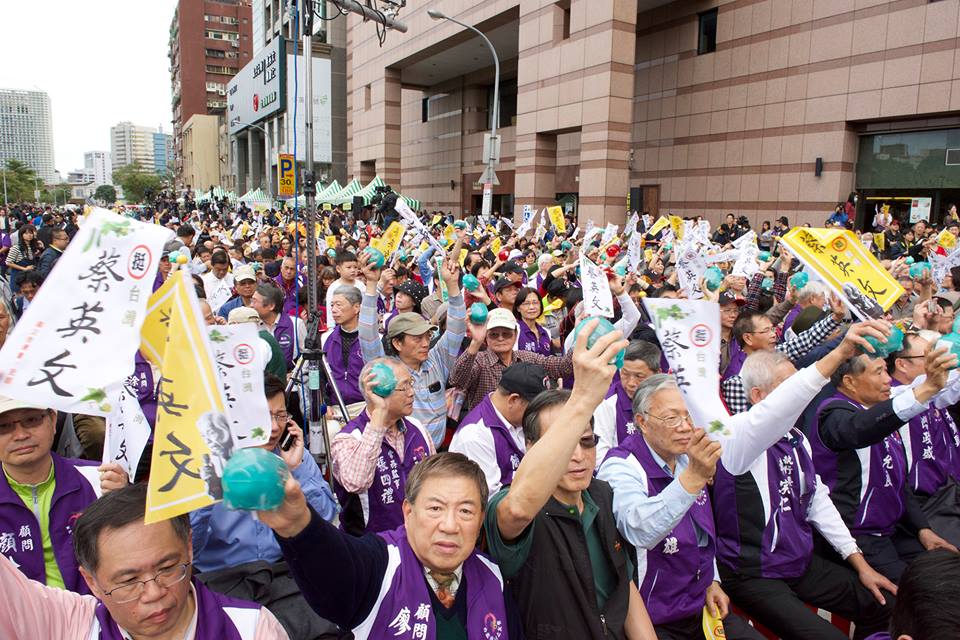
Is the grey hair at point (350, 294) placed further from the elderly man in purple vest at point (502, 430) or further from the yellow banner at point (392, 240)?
the yellow banner at point (392, 240)

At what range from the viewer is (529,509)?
74.7 inches

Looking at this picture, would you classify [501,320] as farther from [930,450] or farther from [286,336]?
[930,450]

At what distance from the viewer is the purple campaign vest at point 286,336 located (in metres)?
5.83

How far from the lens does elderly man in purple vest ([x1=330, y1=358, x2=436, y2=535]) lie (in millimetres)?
2785

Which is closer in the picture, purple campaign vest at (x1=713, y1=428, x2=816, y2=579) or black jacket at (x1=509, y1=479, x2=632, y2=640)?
black jacket at (x1=509, y1=479, x2=632, y2=640)

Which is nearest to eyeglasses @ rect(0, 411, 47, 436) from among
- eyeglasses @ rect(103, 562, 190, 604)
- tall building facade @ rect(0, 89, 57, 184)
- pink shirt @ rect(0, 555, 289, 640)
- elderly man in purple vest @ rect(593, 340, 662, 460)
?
pink shirt @ rect(0, 555, 289, 640)

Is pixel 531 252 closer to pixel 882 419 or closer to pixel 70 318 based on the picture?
pixel 882 419

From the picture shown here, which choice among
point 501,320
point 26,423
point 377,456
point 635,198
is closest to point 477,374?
point 501,320

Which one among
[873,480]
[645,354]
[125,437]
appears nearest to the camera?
[125,437]

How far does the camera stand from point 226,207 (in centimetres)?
4184

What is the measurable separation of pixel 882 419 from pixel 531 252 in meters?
9.02

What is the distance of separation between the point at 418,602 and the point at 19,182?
303 ft

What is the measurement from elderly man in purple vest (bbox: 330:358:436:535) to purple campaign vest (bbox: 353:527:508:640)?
78 centimetres

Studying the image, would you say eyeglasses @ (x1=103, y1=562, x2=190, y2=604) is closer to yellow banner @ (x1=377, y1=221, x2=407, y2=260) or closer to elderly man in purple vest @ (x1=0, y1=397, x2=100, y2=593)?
elderly man in purple vest @ (x1=0, y1=397, x2=100, y2=593)
